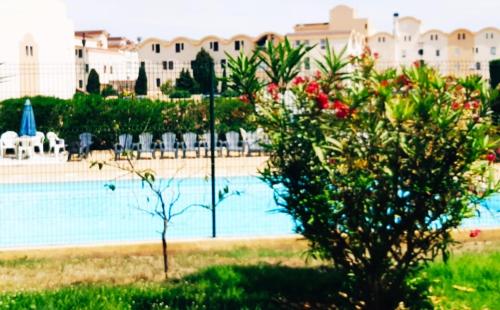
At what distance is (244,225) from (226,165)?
5499mm

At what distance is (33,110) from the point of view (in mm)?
19625

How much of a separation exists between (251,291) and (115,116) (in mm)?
13649

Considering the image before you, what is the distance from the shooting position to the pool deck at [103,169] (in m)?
14.9

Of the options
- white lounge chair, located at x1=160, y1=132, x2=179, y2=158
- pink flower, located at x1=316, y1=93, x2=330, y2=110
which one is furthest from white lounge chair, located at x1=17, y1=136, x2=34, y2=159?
pink flower, located at x1=316, y1=93, x2=330, y2=110

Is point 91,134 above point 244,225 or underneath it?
above

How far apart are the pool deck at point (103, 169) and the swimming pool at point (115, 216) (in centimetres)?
49

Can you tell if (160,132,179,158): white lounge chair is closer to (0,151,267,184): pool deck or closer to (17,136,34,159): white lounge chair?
(0,151,267,184): pool deck

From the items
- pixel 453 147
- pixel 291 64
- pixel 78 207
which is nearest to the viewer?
pixel 453 147

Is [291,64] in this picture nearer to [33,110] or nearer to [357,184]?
[357,184]

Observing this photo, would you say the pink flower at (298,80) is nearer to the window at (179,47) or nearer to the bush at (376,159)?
the bush at (376,159)

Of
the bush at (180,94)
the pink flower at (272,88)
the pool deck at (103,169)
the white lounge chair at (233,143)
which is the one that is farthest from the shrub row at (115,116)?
the pink flower at (272,88)

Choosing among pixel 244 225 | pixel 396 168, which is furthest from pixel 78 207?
pixel 396 168

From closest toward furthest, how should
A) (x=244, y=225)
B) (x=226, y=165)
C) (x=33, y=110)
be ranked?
(x=244, y=225)
(x=226, y=165)
(x=33, y=110)

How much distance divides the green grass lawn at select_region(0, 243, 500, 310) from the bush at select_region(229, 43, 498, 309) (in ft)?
2.40
